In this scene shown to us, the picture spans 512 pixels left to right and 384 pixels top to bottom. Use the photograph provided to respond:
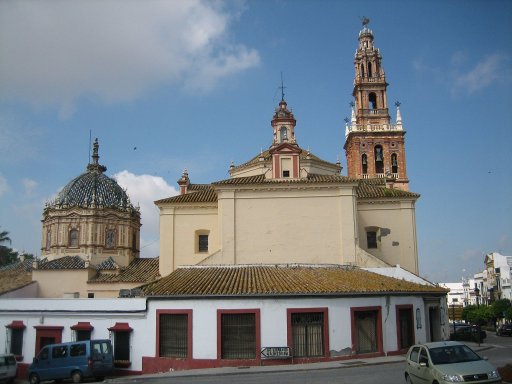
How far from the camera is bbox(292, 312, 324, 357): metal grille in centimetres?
2489

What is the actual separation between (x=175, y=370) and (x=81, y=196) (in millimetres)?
25415

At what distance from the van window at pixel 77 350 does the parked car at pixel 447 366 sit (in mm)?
14417

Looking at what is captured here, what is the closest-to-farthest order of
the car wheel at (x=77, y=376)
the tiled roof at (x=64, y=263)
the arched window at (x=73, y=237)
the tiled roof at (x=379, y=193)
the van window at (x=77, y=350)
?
the car wheel at (x=77, y=376) → the van window at (x=77, y=350) → the tiled roof at (x=379, y=193) → the tiled roof at (x=64, y=263) → the arched window at (x=73, y=237)

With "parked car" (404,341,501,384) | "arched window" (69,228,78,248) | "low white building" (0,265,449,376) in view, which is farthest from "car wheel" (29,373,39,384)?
"arched window" (69,228,78,248)

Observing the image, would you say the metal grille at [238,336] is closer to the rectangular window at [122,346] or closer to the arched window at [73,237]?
the rectangular window at [122,346]

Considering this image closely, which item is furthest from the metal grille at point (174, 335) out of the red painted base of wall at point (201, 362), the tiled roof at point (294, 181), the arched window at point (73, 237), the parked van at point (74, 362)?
the arched window at point (73, 237)

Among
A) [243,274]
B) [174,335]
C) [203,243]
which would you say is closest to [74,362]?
[174,335]

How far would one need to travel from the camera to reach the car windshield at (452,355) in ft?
48.6

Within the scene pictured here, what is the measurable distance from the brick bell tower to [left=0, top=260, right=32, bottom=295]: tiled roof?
122 feet

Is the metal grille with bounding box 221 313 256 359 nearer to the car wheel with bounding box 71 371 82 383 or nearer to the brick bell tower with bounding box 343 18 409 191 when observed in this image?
the car wheel with bounding box 71 371 82 383

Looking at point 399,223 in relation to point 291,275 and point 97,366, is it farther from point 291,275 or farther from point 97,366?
point 97,366

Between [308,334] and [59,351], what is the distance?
452 inches

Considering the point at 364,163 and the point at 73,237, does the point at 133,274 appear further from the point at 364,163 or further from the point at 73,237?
the point at 364,163

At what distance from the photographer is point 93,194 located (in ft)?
151
